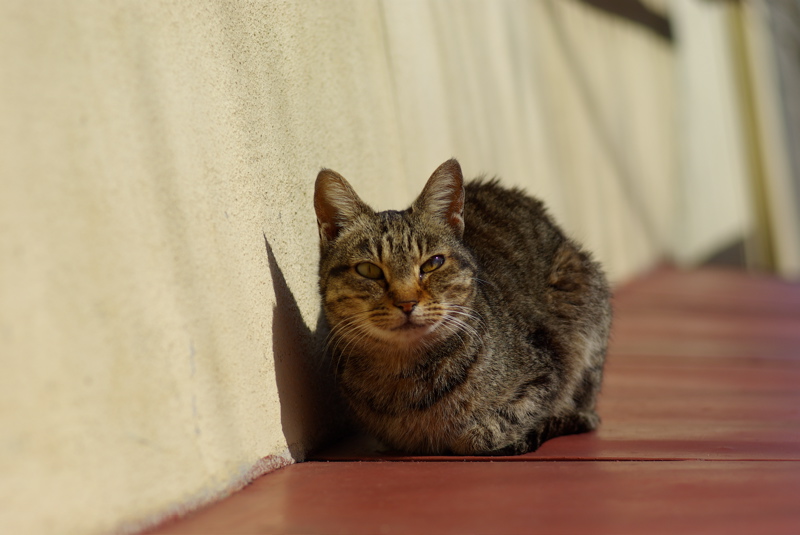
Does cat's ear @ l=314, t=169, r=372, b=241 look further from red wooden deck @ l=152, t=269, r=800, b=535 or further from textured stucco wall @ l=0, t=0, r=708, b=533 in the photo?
red wooden deck @ l=152, t=269, r=800, b=535

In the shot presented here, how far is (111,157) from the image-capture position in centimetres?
183

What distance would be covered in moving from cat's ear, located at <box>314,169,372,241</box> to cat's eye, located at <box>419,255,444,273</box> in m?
0.25

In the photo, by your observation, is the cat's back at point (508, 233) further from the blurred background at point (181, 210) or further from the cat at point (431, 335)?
the blurred background at point (181, 210)

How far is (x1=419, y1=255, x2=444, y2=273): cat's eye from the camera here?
267 centimetres

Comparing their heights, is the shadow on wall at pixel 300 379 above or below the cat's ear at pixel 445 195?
below

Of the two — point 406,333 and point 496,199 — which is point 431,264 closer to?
point 406,333

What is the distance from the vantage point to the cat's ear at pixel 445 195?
9.14 feet

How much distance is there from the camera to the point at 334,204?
2697mm

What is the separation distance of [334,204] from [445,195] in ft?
1.21

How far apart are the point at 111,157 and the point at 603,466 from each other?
1.44m

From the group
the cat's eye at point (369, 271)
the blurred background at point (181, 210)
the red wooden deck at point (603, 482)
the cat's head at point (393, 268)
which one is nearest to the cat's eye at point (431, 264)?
the cat's head at point (393, 268)

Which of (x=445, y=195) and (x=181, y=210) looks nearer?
(x=181, y=210)

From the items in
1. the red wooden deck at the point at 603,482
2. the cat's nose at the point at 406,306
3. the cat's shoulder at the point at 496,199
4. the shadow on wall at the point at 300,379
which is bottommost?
the red wooden deck at the point at 603,482

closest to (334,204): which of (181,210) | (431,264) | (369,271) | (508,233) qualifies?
(369,271)
